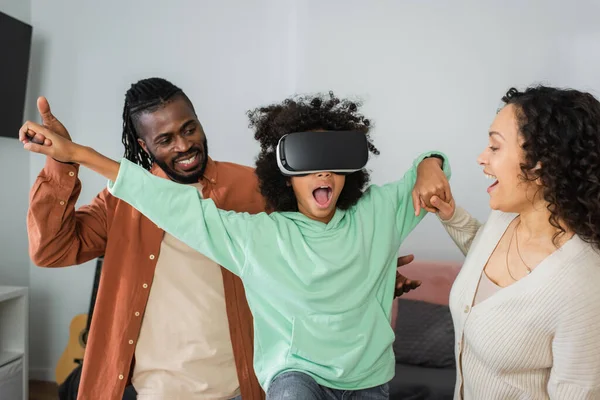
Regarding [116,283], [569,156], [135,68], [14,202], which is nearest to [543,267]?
[569,156]

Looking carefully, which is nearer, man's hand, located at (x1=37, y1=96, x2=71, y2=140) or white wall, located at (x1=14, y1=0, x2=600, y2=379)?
man's hand, located at (x1=37, y1=96, x2=71, y2=140)

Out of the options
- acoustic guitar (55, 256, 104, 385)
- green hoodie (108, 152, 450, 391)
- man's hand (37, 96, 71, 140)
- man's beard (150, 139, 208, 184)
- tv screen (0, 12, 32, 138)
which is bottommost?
acoustic guitar (55, 256, 104, 385)

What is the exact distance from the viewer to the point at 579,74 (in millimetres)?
2906

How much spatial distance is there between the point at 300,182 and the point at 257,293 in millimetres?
300

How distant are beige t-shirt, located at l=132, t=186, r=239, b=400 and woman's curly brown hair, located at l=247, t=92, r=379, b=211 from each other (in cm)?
28

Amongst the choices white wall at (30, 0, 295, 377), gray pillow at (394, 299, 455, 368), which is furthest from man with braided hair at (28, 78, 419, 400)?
white wall at (30, 0, 295, 377)

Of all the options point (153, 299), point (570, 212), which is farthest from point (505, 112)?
point (153, 299)

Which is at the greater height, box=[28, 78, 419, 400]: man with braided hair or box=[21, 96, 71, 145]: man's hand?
box=[21, 96, 71, 145]: man's hand

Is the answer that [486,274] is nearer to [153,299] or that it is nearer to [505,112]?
[505,112]

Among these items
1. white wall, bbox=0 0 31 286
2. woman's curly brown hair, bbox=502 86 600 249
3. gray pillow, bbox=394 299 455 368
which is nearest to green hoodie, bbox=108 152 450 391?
woman's curly brown hair, bbox=502 86 600 249

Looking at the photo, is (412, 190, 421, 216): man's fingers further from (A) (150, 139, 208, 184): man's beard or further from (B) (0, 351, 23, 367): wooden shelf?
(B) (0, 351, 23, 367): wooden shelf

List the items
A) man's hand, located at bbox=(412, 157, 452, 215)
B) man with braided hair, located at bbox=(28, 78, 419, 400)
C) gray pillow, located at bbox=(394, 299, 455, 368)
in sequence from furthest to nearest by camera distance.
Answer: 1. gray pillow, located at bbox=(394, 299, 455, 368)
2. man with braided hair, located at bbox=(28, 78, 419, 400)
3. man's hand, located at bbox=(412, 157, 452, 215)

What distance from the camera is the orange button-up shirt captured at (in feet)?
5.29

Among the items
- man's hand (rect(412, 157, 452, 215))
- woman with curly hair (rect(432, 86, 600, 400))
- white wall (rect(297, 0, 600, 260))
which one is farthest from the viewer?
white wall (rect(297, 0, 600, 260))
